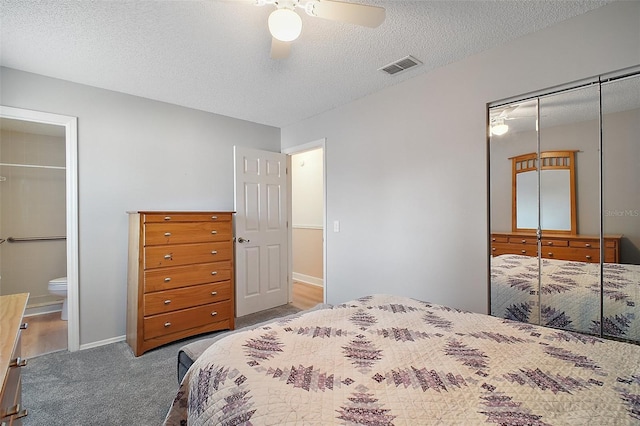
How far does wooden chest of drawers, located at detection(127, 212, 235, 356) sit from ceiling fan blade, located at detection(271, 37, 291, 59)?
1.71m

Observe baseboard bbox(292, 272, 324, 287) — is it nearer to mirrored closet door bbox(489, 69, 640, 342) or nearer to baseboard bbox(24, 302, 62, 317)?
mirrored closet door bbox(489, 69, 640, 342)

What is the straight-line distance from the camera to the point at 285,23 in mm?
1488

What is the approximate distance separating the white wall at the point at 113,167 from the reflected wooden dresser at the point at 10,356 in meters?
1.62

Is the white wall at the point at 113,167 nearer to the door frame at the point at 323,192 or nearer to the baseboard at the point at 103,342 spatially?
the baseboard at the point at 103,342

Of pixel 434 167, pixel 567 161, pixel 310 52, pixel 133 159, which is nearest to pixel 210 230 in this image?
pixel 133 159

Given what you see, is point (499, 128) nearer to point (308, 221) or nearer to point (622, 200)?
point (622, 200)

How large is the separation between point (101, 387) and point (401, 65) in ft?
11.0

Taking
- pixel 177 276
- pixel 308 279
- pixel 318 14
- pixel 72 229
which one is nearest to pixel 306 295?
pixel 308 279

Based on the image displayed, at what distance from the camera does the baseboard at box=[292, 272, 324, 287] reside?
5.18 m

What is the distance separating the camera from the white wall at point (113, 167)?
2754 mm

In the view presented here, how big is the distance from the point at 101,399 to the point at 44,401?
0.35 meters

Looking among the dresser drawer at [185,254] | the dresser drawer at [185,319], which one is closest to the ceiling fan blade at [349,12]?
the dresser drawer at [185,254]

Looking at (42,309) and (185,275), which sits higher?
(185,275)

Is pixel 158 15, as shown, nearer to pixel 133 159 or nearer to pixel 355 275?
pixel 133 159
